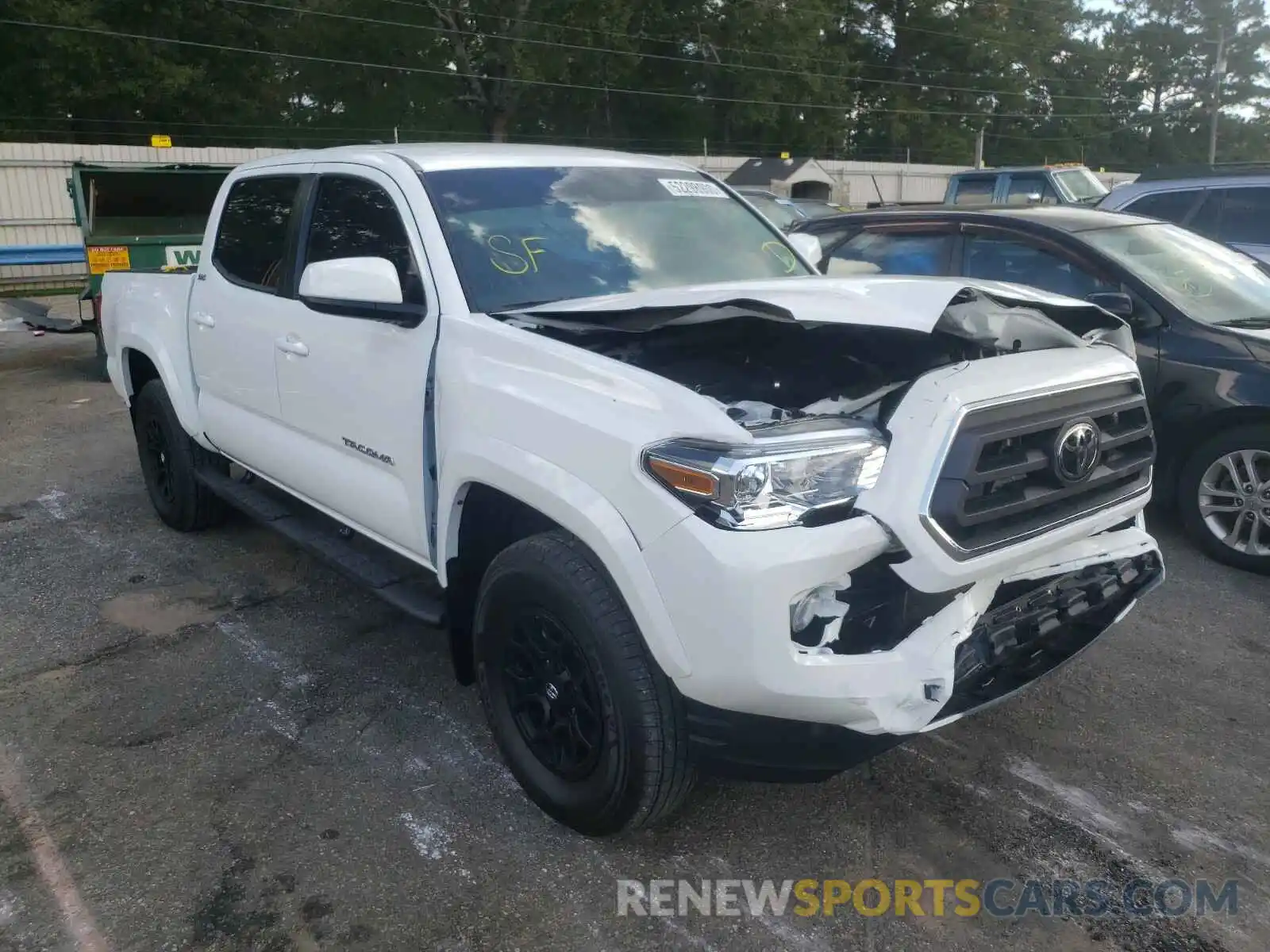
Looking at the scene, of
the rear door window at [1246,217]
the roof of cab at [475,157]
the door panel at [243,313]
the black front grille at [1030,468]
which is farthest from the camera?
the rear door window at [1246,217]

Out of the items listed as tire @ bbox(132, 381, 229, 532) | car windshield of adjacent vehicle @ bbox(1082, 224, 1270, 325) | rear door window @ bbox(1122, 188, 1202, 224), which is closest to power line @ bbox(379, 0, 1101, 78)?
rear door window @ bbox(1122, 188, 1202, 224)

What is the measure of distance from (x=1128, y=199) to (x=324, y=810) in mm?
8572

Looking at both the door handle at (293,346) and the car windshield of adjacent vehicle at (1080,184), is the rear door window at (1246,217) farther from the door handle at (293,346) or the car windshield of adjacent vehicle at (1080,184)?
the door handle at (293,346)

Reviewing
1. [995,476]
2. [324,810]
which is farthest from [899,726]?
[324,810]

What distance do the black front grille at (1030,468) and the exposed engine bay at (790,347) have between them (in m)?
0.23

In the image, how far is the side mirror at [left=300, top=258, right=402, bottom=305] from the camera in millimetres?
3381

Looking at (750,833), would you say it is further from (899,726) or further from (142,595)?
(142,595)

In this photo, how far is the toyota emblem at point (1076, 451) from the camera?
2.85 m

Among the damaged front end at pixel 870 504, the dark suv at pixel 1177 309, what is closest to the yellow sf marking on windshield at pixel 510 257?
the damaged front end at pixel 870 504

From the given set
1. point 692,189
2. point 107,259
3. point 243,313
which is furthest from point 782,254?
point 107,259

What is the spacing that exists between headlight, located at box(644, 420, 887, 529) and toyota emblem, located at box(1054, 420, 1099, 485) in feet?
1.86

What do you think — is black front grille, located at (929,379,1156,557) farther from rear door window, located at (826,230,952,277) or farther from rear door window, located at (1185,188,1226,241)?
rear door window, located at (1185,188,1226,241)

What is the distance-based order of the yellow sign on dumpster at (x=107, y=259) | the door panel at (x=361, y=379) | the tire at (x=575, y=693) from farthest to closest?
the yellow sign on dumpster at (x=107, y=259) < the door panel at (x=361, y=379) < the tire at (x=575, y=693)

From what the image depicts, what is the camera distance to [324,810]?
327 centimetres
